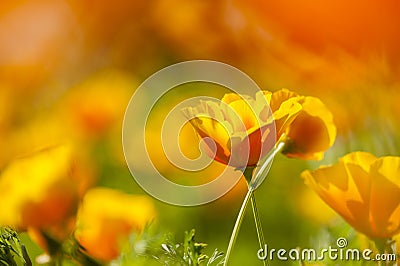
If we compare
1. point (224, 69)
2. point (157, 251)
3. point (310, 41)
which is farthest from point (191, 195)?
point (310, 41)

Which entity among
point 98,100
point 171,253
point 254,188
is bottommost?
point 171,253

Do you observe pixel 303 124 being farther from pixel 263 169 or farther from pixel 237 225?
pixel 237 225

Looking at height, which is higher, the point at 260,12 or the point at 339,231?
the point at 260,12

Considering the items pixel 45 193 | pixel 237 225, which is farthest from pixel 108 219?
pixel 237 225

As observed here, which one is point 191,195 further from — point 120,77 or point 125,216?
point 120,77

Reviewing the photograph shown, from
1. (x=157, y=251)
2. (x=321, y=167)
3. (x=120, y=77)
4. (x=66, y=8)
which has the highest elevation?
(x=66, y=8)

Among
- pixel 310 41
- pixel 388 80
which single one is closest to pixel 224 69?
pixel 310 41

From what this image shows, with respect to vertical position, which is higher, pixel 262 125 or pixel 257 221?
pixel 262 125

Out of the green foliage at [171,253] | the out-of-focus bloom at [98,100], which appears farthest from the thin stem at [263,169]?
the out-of-focus bloom at [98,100]
